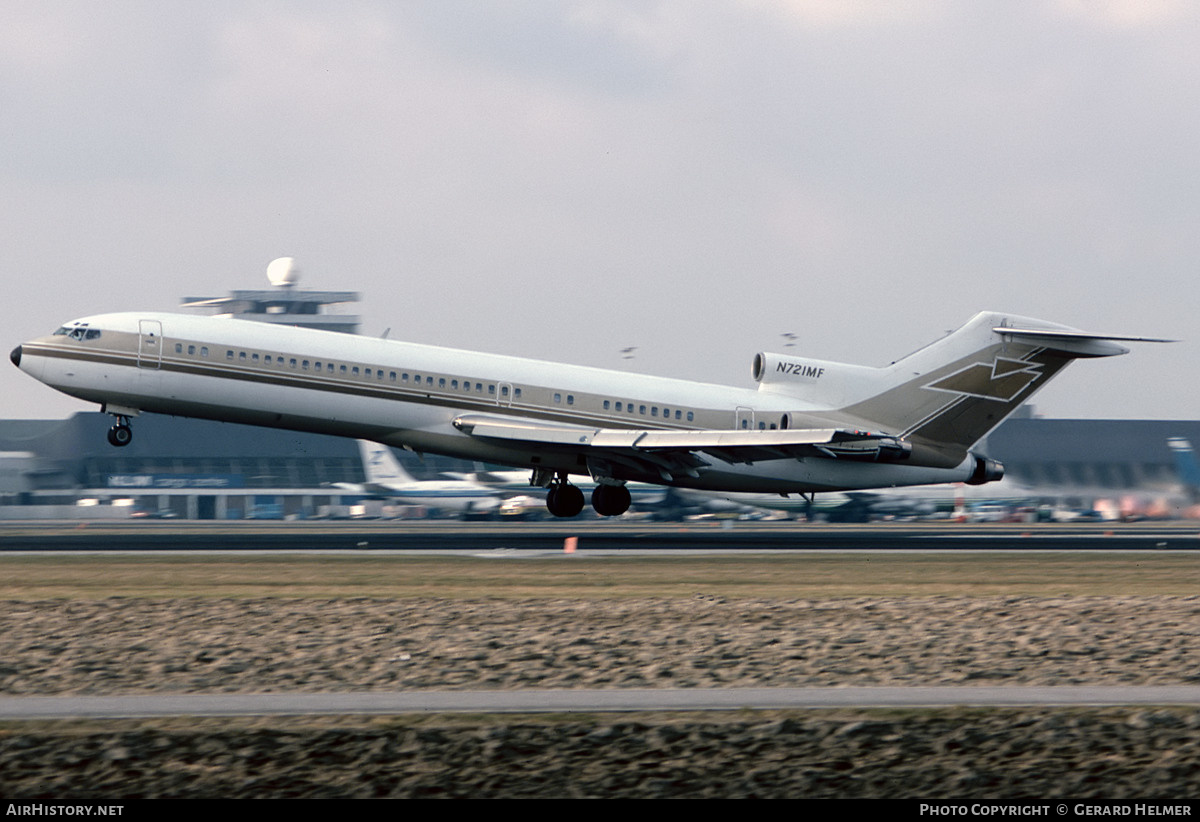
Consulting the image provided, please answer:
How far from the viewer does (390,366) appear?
35.5 m

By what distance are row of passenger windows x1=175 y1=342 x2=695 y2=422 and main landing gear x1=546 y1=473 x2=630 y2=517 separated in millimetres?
2954

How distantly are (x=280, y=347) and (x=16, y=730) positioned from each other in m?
23.6

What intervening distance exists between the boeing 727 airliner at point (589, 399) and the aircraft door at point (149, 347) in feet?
0.12

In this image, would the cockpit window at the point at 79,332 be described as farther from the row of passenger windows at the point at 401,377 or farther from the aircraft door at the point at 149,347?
the row of passenger windows at the point at 401,377

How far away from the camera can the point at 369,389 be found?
35156mm

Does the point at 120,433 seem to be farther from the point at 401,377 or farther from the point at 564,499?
the point at 564,499

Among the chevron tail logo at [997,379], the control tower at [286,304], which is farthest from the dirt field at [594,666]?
the control tower at [286,304]

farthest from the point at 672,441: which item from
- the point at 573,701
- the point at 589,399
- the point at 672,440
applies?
the point at 573,701

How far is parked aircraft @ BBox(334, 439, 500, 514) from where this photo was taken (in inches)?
2918

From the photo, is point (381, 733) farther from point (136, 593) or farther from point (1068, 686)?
point (136, 593)

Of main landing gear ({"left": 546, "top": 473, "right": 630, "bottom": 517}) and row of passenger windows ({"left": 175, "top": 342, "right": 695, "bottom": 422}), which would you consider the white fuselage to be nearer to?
row of passenger windows ({"left": 175, "top": 342, "right": 695, "bottom": 422})

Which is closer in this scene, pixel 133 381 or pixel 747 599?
pixel 747 599

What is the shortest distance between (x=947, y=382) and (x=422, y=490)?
41.5m

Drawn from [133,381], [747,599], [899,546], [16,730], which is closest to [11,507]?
[133,381]
